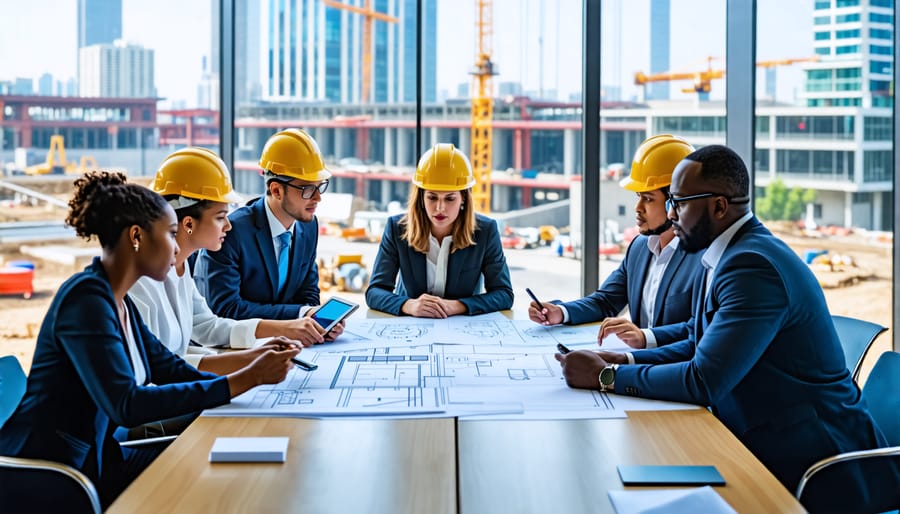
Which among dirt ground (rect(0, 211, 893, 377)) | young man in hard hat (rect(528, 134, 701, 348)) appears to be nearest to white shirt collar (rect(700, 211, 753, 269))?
young man in hard hat (rect(528, 134, 701, 348))

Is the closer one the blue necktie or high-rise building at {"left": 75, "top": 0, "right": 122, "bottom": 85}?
the blue necktie

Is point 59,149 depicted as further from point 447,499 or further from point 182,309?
point 447,499

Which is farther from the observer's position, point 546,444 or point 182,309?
point 182,309

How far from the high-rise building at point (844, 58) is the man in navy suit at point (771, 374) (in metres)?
3.11

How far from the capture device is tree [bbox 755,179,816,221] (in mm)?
5297

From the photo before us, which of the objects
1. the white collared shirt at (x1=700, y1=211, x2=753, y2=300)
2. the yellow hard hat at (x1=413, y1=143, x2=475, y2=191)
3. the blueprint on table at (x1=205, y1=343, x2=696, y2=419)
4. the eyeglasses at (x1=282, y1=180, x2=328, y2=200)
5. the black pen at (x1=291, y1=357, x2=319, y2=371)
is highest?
the yellow hard hat at (x1=413, y1=143, x2=475, y2=191)

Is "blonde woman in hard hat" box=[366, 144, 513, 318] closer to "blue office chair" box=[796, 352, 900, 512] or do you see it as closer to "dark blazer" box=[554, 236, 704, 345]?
"dark blazer" box=[554, 236, 704, 345]

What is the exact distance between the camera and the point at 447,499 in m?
1.73

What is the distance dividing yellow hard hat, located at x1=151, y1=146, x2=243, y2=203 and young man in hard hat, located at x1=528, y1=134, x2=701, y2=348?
1.26 metres

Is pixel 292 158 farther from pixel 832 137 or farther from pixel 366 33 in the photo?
pixel 832 137

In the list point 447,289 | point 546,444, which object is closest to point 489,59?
point 447,289

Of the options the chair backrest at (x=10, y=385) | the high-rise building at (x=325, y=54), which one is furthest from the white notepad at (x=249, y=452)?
the high-rise building at (x=325, y=54)

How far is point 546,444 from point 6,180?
513cm

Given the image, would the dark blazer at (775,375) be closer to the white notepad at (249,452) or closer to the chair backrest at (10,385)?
the white notepad at (249,452)
